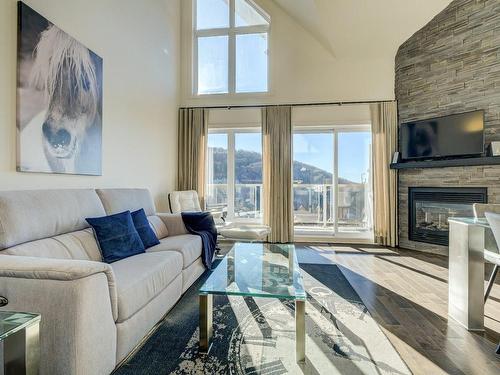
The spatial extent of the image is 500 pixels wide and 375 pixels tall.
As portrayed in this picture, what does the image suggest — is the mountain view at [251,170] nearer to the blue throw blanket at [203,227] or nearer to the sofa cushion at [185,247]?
the blue throw blanket at [203,227]

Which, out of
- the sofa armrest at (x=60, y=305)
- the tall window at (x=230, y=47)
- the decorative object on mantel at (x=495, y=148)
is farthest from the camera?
the tall window at (x=230, y=47)

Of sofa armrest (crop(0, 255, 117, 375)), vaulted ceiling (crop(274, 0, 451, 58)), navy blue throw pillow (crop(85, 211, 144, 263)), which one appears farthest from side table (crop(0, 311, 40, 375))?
vaulted ceiling (crop(274, 0, 451, 58))

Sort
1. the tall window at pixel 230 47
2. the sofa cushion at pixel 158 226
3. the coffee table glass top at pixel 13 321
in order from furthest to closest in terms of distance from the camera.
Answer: the tall window at pixel 230 47, the sofa cushion at pixel 158 226, the coffee table glass top at pixel 13 321

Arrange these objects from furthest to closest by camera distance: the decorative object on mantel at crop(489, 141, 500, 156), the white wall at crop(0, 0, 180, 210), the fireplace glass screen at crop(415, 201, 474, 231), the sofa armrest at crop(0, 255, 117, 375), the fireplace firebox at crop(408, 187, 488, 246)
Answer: the fireplace glass screen at crop(415, 201, 474, 231)
the fireplace firebox at crop(408, 187, 488, 246)
the decorative object on mantel at crop(489, 141, 500, 156)
the white wall at crop(0, 0, 180, 210)
the sofa armrest at crop(0, 255, 117, 375)

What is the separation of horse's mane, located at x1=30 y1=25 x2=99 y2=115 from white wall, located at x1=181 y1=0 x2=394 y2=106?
2.66 m

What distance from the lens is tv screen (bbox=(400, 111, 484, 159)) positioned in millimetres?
3734

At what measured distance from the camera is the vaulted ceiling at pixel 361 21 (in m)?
3.69

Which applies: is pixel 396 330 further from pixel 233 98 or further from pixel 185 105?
pixel 185 105

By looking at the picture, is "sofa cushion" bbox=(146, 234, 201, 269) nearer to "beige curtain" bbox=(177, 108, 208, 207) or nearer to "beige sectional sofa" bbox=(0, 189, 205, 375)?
"beige sectional sofa" bbox=(0, 189, 205, 375)

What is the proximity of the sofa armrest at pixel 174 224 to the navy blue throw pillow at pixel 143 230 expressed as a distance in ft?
1.81

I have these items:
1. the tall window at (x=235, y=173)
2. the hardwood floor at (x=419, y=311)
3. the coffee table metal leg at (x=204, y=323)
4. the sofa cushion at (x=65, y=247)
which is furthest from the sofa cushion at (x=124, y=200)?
the hardwood floor at (x=419, y=311)

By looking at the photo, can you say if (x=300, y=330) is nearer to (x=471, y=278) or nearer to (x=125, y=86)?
(x=471, y=278)

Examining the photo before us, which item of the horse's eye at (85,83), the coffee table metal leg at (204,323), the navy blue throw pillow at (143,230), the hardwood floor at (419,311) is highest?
the horse's eye at (85,83)

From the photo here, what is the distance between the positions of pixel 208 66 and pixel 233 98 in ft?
2.69
